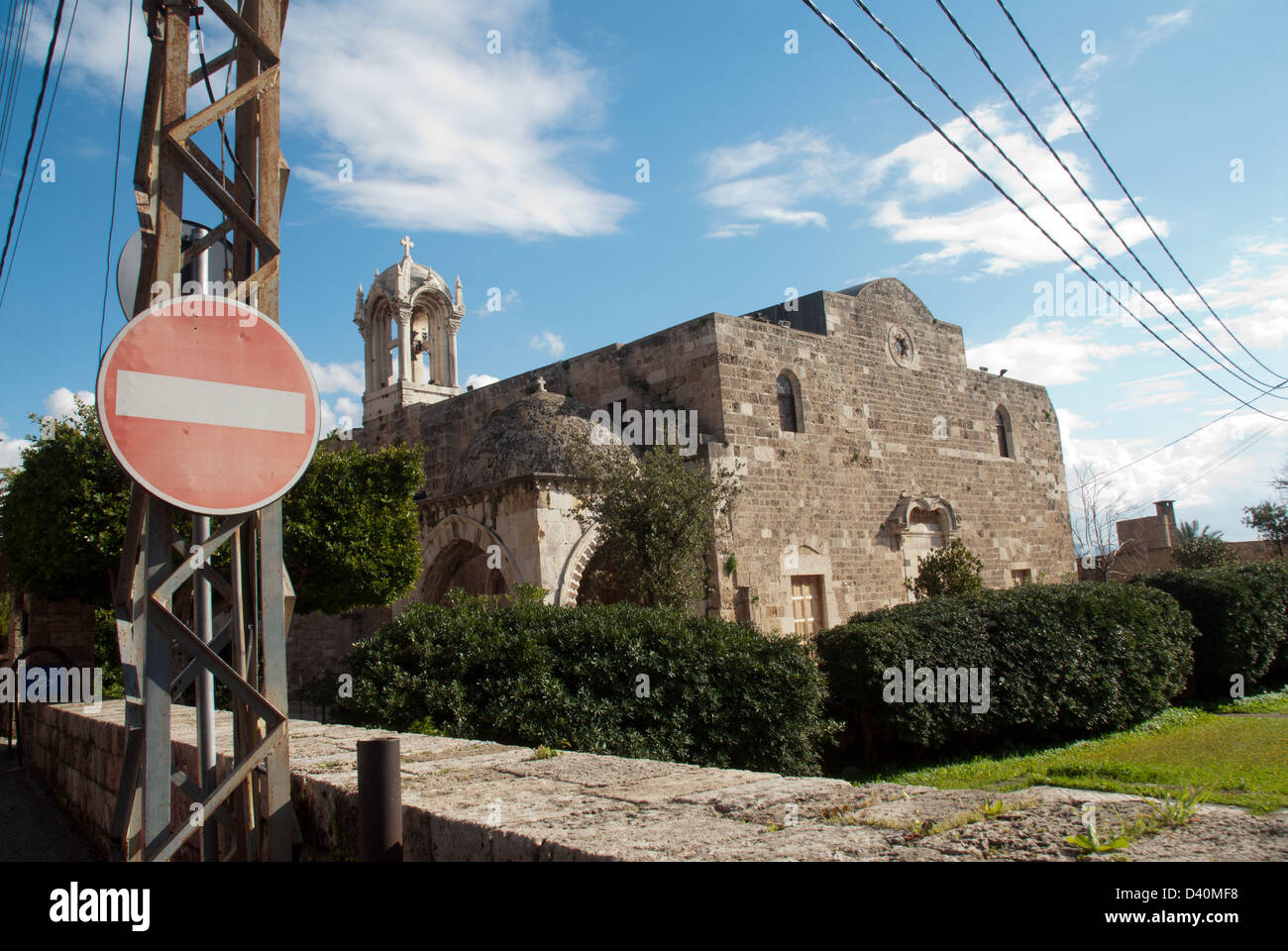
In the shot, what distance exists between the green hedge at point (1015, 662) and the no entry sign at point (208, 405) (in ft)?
26.8

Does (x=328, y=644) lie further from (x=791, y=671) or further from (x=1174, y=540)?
(x=1174, y=540)

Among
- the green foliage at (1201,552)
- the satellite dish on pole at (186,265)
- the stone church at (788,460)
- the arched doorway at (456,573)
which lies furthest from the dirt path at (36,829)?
the green foliage at (1201,552)

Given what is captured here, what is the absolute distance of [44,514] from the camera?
1088cm

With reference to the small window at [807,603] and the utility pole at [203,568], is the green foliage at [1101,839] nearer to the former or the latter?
the utility pole at [203,568]

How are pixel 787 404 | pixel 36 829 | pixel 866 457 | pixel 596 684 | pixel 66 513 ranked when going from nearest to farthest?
pixel 36 829 → pixel 596 684 → pixel 66 513 → pixel 787 404 → pixel 866 457

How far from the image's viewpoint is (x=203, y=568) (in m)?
3.22

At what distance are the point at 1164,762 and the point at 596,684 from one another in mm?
6764

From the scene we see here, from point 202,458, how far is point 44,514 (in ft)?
33.4

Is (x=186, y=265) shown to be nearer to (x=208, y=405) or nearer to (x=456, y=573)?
(x=208, y=405)

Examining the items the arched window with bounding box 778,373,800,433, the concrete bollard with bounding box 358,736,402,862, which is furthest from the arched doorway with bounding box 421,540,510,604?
the concrete bollard with bounding box 358,736,402,862

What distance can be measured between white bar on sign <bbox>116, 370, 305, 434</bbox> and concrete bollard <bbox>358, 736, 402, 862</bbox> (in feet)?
3.45

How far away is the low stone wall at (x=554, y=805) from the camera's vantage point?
7.41ft

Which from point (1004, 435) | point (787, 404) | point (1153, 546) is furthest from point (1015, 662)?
point (1153, 546)
